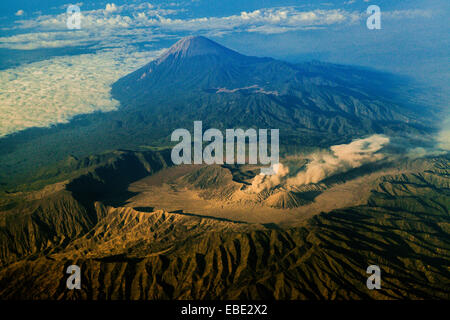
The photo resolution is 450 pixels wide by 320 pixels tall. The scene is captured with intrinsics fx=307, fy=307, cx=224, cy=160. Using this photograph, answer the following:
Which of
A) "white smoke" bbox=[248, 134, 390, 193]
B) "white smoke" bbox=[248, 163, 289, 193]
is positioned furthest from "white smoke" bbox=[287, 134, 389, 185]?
"white smoke" bbox=[248, 163, 289, 193]

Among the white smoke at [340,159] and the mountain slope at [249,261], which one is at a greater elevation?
the white smoke at [340,159]

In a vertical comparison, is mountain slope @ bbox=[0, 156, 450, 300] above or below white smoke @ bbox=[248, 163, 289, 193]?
below
